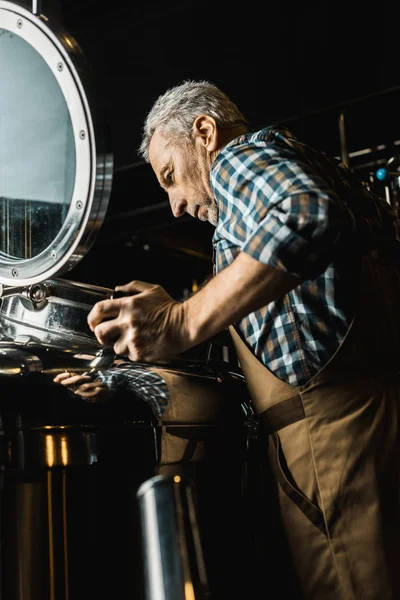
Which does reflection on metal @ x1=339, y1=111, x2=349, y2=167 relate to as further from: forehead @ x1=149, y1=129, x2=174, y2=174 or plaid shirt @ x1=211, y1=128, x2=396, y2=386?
plaid shirt @ x1=211, y1=128, x2=396, y2=386

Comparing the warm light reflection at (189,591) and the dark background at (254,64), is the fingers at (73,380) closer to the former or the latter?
the warm light reflection at (189,591)

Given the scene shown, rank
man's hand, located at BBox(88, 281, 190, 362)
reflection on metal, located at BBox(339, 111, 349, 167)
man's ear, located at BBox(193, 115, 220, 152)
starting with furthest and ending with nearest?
reflection on metal, located at BBox(339, 111, 349, 167)
man's ear, located at BBox(193, 115, 220, 152)
man's hand, located at BBox(88, 281, 190, 362)

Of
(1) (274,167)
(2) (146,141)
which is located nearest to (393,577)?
(1) (274,167)

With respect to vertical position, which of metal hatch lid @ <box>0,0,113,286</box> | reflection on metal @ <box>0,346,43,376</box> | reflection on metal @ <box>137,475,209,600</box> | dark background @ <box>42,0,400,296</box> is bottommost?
reflection on metal @ <box>137,475,209,600</box>

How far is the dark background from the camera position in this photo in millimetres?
2588

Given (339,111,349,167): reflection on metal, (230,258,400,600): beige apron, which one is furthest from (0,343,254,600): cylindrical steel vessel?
(339,111,349,167): reflection on metal

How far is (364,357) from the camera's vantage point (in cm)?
109

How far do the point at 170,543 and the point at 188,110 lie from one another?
768mm

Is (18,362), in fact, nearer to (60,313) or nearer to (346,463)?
(60,313)

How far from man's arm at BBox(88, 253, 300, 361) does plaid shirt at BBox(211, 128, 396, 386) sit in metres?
0.03

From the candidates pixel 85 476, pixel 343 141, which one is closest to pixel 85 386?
pixel 85 476

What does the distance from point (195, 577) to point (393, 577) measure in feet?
0.96

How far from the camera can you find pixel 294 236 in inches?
35.5

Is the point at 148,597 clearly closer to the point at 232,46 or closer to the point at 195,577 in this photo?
the point at 195,577
